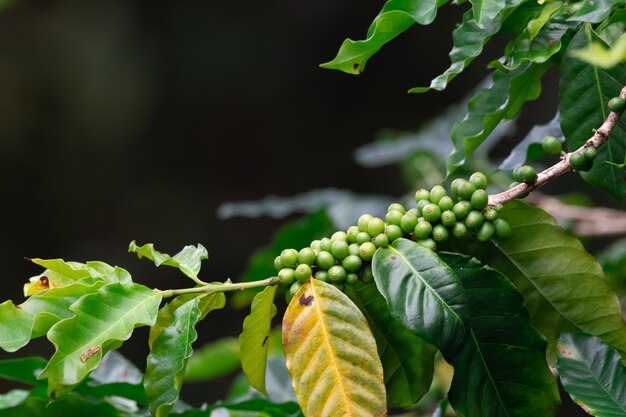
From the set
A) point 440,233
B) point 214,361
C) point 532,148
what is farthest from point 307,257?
point 214,361

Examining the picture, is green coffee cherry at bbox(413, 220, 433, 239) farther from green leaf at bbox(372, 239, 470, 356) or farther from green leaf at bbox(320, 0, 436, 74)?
green leaf at bbox(320, 0, 436, 74)

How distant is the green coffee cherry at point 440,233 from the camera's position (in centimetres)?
69

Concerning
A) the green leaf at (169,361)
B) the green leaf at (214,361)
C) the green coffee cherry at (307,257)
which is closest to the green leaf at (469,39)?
the green coffee cherry at (307,257)

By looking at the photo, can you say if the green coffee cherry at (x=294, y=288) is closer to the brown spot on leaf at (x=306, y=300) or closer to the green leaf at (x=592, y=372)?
the brown spot on leaf at (x=306, y=300)

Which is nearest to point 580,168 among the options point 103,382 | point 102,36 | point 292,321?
point 292,321

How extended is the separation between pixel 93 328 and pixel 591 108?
20.0 inches

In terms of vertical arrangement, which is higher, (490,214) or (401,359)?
(490,214)

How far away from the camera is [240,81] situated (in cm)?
398

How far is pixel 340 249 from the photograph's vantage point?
0.68m

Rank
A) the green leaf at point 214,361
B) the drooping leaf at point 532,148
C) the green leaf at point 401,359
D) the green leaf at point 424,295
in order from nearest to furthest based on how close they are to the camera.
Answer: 1. the green leaf at point 424,295
2. the green leaf at point 401,359
3. the drooping leaf at point 532,148
4. the green leaf at point 214,361

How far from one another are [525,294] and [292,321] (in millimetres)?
230

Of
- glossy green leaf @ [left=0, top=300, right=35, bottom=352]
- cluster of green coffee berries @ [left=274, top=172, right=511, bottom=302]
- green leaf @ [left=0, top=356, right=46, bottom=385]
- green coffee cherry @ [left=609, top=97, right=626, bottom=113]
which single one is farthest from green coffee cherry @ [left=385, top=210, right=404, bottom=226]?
green leaf @ [left=0, top=356, right=46, bottom=385]

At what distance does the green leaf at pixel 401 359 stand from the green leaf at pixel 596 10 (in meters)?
0.31

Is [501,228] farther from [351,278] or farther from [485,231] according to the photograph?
[351,278]
